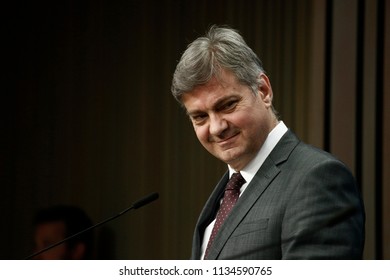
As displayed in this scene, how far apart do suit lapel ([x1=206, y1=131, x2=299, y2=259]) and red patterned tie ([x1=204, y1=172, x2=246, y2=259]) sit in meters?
0.05

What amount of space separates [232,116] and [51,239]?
3.10 feet

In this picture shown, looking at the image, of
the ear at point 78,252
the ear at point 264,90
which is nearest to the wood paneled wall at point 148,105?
the ear at point 78,252

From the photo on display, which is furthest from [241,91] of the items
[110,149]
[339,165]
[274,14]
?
[110,149]

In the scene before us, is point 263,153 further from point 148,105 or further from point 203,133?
point 148,105

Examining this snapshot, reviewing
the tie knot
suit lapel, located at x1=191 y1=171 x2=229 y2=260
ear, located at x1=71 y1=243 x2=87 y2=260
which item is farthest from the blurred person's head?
the tie knot

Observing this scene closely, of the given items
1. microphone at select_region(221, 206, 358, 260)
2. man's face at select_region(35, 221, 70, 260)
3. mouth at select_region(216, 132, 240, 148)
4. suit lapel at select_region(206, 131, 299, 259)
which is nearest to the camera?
microphone at select_region(221, 206, 358, 260)

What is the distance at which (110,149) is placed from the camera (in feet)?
8.29

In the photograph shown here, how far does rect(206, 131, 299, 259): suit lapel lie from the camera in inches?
52.2

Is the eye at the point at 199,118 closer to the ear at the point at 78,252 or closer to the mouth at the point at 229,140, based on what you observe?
the mouth at the point at 229,140

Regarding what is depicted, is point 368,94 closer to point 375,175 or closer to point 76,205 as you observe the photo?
point 375,175

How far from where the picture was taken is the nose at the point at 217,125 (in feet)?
4.67

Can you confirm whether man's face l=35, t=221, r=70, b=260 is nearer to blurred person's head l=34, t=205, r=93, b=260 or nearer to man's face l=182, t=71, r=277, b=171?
blurred person's head l=34, t=205, r=93, b=260

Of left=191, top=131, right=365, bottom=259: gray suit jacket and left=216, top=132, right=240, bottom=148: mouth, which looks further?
left=216, top=132, right=240, bottom=148: mouth

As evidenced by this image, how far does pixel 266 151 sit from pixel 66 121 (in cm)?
131
